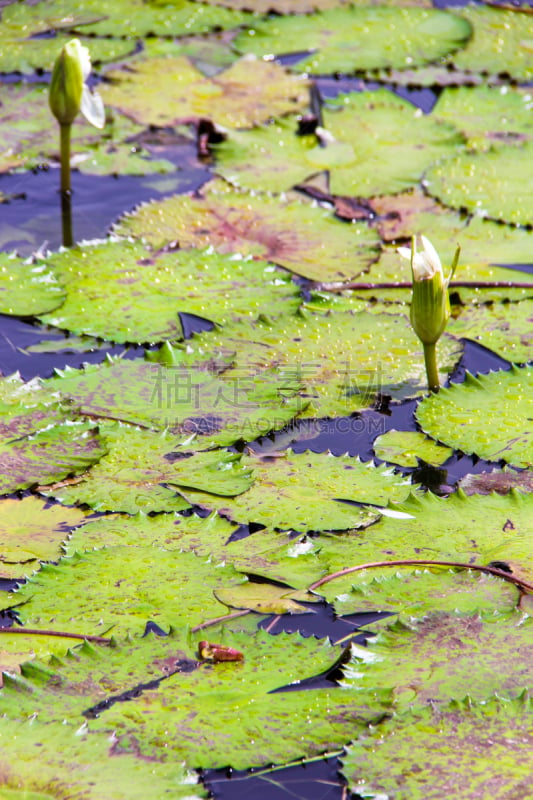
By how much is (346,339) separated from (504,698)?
48.4 inches

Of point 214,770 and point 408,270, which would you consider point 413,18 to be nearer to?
point 408,270

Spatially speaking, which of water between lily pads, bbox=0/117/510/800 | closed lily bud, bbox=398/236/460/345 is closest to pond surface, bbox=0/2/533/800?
water between lily pads, bbox=0/117/510/800

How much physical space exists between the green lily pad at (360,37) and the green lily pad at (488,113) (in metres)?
0.34

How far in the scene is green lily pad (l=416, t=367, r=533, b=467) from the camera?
7.00ft

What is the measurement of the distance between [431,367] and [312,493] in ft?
1.66

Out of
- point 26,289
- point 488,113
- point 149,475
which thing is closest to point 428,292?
point 149,475

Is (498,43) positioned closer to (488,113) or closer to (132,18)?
(488,113)

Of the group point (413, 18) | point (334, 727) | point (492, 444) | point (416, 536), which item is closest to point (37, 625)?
point (334, 727)

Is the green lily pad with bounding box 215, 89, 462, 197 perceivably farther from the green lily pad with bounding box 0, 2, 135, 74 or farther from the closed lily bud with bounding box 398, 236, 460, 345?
the closed lily bud with bounding box 398, 236, 460, 345

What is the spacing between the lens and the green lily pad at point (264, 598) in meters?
1.76

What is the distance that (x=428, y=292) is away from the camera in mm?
2170

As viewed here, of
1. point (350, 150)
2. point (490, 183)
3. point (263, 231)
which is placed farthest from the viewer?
point (350, 150)

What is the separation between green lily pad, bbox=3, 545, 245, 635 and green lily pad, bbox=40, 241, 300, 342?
0.87m

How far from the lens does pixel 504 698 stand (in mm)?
1488
